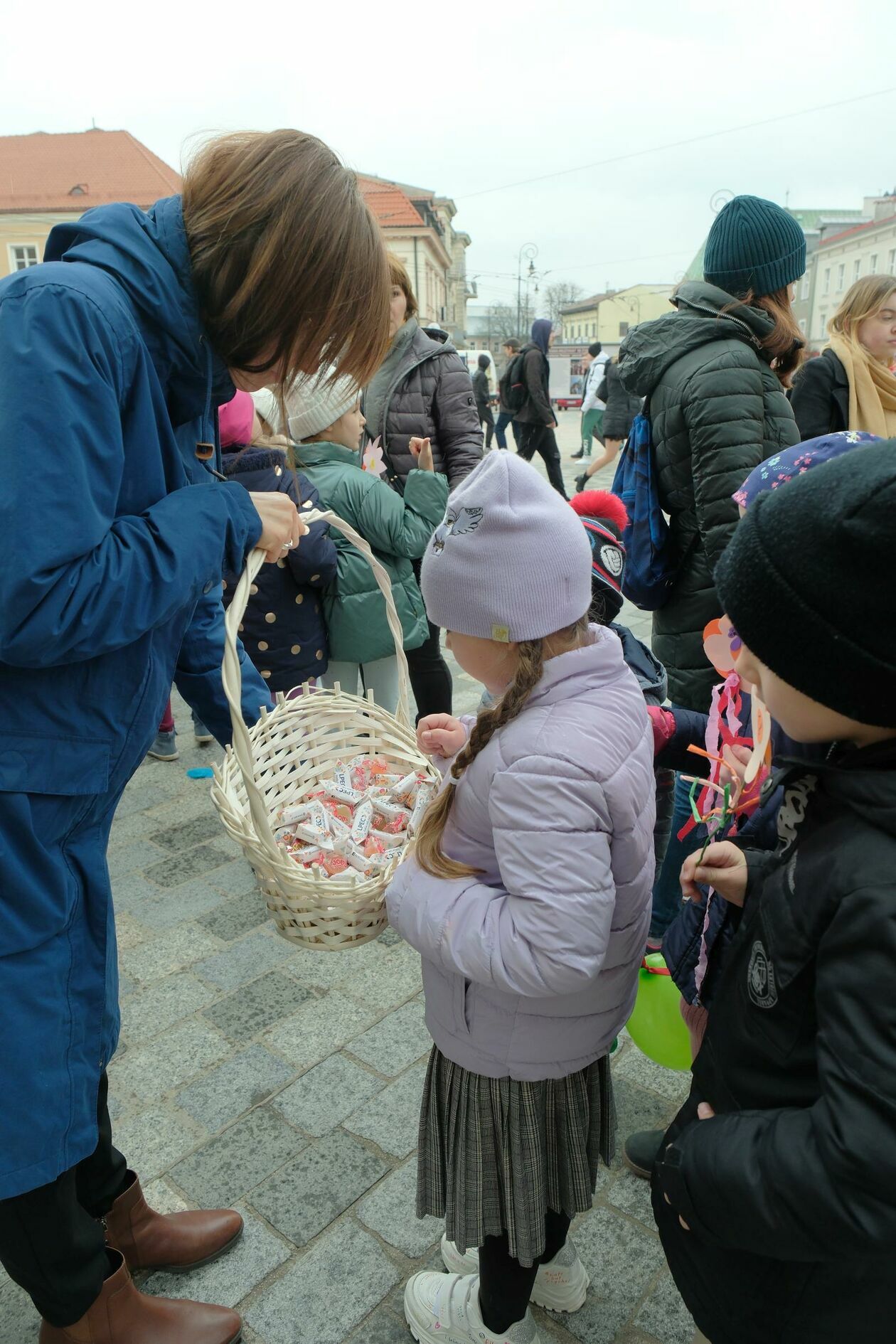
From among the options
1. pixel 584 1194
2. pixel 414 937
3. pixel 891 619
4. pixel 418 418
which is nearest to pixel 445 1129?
pixel 584 1194

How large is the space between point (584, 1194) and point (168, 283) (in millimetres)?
1512

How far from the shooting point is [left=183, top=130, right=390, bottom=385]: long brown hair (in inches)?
44.9

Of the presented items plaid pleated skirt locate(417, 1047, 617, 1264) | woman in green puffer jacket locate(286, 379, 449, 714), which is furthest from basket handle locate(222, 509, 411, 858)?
woman in green puffer jacket locate(286, 379, 449, 714)

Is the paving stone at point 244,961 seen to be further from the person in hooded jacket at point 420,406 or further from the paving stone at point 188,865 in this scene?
the person in hooded jacket at point 420,406

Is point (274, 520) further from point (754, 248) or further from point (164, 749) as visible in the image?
point (164, 749)

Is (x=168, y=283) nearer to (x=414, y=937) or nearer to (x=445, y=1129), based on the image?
(x=414, y=937)

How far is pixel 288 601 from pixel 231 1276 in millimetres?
1862

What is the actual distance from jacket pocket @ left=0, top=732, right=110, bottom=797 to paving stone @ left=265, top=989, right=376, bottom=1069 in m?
1.35

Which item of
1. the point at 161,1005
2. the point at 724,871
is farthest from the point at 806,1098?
the point at 161,1005

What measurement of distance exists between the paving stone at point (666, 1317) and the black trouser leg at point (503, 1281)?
254mm

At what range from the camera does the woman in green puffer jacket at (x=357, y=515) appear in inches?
118

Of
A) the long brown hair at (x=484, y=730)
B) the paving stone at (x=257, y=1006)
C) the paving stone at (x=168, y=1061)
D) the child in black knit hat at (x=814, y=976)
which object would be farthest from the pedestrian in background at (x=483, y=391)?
the child in black knit hat at (x=814, y=976)

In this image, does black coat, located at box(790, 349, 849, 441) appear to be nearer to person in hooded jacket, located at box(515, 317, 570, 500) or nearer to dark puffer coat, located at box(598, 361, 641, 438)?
dark puffer coat, located at box(598, 361, 641, 438)

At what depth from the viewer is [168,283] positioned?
1.14 m
